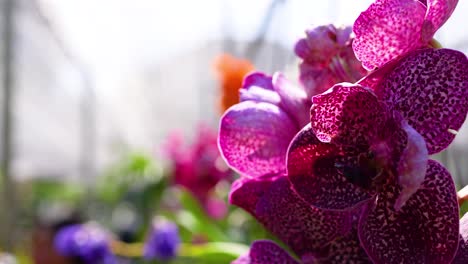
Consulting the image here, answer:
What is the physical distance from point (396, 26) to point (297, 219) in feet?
0.43

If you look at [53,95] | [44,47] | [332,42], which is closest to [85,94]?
[53,95]

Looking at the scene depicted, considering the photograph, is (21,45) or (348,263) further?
(21,45)

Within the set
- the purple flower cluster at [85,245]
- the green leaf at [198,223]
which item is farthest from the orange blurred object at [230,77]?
the purple flower cluster at [85,245]

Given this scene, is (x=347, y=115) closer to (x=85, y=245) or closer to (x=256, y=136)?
(x=256, y=136)

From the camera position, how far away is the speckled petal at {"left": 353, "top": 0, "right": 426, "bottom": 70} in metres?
0.34

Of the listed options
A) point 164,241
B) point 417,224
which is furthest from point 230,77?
point 417,224

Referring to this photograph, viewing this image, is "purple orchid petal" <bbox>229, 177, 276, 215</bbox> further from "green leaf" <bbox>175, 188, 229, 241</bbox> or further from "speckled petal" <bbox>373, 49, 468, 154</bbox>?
"green leaf" <bbox>175, 188, 229, 241</bbox>

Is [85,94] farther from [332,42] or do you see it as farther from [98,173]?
[332,42]

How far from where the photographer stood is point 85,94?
6863 millimetres

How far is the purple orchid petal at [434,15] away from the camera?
345 mm

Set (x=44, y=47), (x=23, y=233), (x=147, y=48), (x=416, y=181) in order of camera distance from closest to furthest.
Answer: (x=416, y=181), (x=44, y=47), (x=23, y=233), (x=147, y=48)

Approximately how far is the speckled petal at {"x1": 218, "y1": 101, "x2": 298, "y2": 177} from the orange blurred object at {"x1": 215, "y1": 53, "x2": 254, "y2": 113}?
118 centimetres

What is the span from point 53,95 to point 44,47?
80cm

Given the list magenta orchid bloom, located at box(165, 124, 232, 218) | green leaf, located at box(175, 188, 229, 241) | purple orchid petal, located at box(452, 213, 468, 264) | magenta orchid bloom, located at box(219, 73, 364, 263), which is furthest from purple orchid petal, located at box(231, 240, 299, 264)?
magenta orchid bloom, located at box(165, 124, 232, 218)
